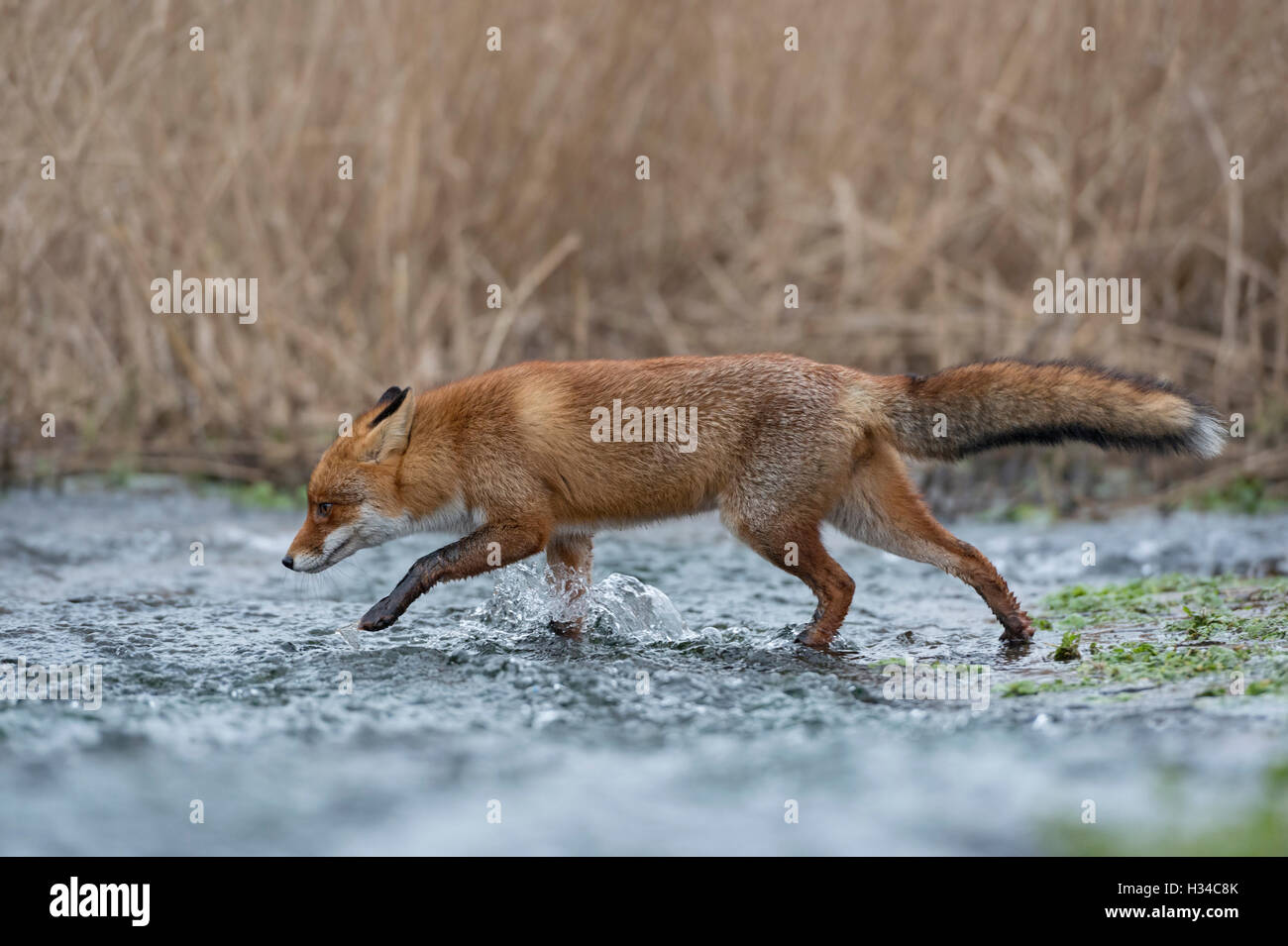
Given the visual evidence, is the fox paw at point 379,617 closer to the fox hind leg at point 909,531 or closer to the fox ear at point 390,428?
the fox ear at point 390,428

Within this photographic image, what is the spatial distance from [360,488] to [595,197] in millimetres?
5968

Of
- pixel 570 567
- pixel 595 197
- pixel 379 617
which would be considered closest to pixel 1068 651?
pixel 570 567

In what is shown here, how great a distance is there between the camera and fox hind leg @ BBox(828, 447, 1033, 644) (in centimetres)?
550

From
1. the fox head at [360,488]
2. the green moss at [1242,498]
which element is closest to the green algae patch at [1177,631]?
the green moss at [1242,498]

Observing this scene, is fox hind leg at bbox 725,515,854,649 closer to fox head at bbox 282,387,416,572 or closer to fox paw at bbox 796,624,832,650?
fox paw at bbox 796,624,832,650

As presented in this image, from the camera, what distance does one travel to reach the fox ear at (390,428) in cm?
556

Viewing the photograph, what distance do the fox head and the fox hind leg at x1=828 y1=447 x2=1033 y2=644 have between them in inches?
71.1

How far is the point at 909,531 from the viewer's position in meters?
5.53

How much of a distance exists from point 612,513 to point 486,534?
55 cm

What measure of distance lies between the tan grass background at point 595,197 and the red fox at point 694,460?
11.1 ft

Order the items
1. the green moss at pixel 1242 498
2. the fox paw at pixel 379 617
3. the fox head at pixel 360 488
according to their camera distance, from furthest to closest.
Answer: the green moss at pixel 1242 498, the fox head at pixel 360 488, the fox paw at pixel 379 617

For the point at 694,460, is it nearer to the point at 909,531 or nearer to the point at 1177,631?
the point at 909,531

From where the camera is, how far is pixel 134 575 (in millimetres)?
7141

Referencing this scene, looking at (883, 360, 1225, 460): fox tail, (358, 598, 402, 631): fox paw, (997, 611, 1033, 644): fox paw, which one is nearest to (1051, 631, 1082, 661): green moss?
(997, 611, 1033, 644): fox paw
